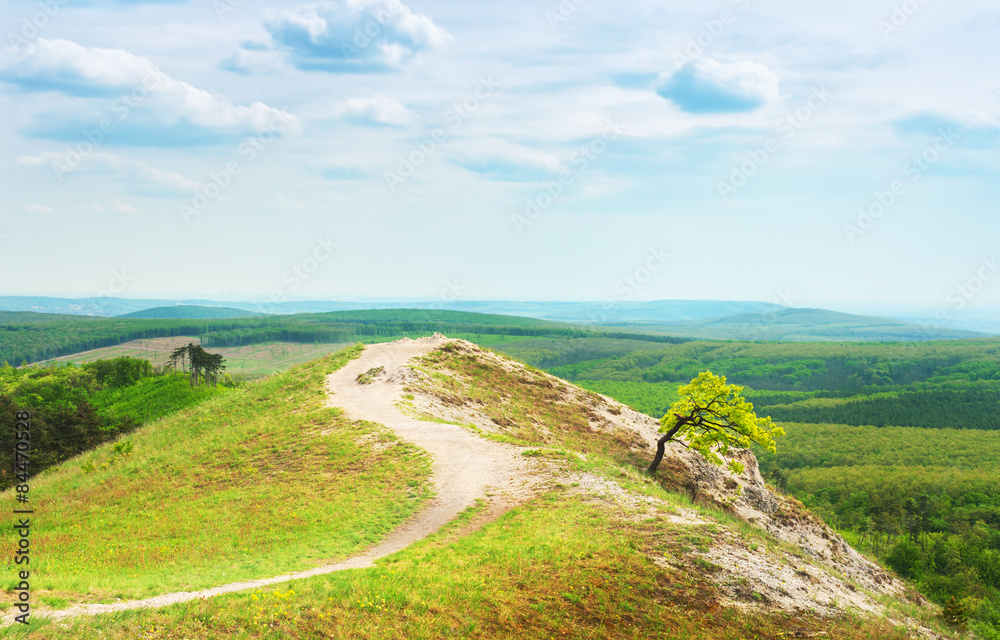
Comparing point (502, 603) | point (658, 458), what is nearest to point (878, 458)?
point (658, 458)

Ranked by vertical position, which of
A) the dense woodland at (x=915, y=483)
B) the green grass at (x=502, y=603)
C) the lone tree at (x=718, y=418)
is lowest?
the dense woodland at (x=915, y=483)

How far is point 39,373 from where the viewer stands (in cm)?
11562

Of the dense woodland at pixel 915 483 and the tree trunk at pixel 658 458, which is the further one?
the dense woodland at pixel 915 483

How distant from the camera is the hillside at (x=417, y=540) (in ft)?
50.2

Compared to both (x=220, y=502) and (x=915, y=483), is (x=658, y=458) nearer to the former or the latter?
(x=220, y=502)

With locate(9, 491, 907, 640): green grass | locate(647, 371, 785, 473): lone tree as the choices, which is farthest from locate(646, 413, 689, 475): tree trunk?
locate(9, 491, 907, 640): green grass

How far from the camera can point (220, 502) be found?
2711 centimetres

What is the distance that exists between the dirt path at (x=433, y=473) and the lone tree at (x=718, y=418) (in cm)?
1289

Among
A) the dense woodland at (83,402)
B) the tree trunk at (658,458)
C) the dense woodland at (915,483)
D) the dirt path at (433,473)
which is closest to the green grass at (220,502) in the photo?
the dirt path at (433,473)

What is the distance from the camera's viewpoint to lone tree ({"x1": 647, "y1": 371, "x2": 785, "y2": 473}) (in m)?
35.2

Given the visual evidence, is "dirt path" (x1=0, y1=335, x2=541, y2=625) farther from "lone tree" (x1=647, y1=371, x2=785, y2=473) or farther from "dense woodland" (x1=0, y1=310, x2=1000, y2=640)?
"dense woodland" (x1=0, y1=310, x2=1000, y2=640)

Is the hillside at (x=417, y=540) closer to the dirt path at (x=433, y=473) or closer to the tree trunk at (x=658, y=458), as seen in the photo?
the dirt path at (x=433, y=473)

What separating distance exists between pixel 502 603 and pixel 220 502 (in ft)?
57.7

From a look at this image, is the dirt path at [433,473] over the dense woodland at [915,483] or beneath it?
over
